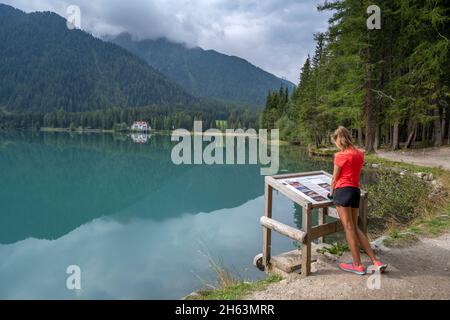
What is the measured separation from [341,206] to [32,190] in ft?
76.3

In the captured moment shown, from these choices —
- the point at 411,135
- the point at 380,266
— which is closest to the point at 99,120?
the point at 411,135

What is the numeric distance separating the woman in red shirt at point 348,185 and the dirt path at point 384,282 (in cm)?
32

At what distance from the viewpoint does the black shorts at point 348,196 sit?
4918 millimetres

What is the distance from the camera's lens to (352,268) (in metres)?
5.18

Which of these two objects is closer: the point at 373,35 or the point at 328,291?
the point at 328,291

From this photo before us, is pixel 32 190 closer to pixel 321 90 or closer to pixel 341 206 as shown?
pixel 341 206

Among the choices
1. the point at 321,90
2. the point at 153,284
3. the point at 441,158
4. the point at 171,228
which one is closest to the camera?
the point at 153,284

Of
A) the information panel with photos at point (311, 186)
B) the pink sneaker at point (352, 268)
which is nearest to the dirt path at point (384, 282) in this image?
Result: the pink sneaker at point (352, 268)

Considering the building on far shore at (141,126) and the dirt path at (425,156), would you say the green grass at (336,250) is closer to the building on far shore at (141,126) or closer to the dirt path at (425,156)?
the dirt path at (425,156)

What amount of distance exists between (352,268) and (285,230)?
118 centimetres

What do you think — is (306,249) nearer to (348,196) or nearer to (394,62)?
(348,196)

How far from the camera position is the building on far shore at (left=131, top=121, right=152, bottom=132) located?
493ft

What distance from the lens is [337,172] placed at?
4945 mm
